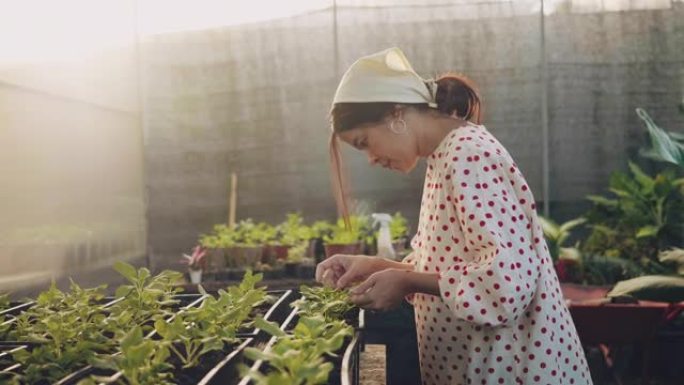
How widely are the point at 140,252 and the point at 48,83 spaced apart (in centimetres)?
207

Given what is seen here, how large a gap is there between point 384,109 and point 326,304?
466 millimetres

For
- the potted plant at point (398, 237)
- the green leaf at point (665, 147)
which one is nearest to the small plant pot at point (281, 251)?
the potted plant at point (398, 237)

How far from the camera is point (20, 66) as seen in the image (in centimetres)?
312

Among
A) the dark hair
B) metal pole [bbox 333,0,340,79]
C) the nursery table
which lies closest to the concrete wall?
metal pole [bbox 333,0,340,79]

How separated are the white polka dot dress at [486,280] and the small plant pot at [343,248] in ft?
6.36

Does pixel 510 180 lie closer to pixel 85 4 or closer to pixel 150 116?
pixel 85 4

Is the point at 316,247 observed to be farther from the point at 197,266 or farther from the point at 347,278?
the point at 347,278

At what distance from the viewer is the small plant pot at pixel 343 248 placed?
3.81 metres

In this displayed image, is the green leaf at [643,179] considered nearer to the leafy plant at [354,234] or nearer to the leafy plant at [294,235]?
the leafy plant at [354,234]

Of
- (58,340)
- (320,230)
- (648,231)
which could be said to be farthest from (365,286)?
(648,231)

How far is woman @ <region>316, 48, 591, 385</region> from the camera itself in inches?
62.5

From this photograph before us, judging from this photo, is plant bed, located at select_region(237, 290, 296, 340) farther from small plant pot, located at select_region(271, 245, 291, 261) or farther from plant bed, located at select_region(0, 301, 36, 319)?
small plant pot, located at select_region(271, 245, 291, 261)

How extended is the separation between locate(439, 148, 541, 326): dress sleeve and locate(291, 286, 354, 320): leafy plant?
0.21 metres

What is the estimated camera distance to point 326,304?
1.58 meters
